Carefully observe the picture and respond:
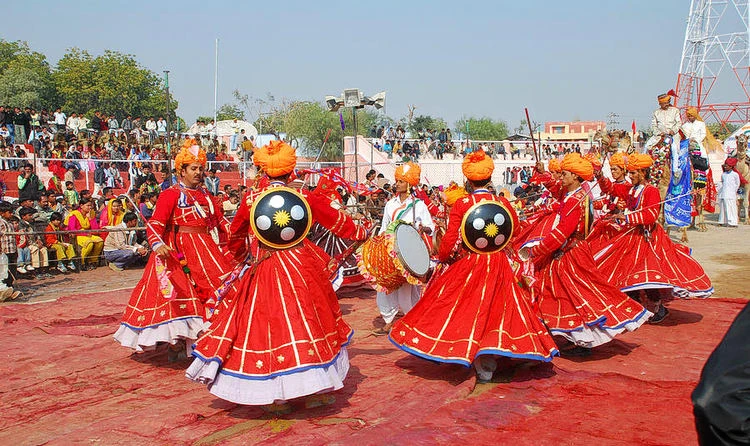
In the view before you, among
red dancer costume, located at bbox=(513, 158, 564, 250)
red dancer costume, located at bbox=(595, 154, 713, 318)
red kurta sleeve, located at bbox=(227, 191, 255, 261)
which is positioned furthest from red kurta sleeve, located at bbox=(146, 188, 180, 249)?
red dancer costume, located at bbox=(595, 154, 713, 318)

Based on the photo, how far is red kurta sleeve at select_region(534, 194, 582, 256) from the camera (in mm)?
6617

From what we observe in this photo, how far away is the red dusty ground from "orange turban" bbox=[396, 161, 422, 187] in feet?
6.09

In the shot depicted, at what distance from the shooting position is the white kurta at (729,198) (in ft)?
63.2

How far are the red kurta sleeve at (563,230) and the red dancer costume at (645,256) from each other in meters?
1.65

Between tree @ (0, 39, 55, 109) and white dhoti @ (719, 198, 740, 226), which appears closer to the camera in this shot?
white dhoti @ (719, 198, 740, 226)

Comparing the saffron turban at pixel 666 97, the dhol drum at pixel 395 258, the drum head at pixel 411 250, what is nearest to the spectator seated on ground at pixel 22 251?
the dhol drum at pixel 395 258

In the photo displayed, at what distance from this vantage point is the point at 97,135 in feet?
77.7

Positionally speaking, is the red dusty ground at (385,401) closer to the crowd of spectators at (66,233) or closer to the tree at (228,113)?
the crowd of spectators at (66,233)

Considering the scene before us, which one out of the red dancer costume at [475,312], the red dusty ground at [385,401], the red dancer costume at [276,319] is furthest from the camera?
the red dancer costume at [475,312]

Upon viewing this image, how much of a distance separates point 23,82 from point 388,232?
53.3 m

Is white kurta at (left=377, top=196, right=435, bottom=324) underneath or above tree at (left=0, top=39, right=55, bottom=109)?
underneath

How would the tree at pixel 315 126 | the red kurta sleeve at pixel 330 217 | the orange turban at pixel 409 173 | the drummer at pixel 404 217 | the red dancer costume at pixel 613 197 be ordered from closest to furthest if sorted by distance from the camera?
the red kurta sleeve at pixel 330 217 < the drummer at pixel 404 217 < the orange turban at pixel 409 173 < the red dancer costume at pixel 613 197 < the tree at pixel 315 126

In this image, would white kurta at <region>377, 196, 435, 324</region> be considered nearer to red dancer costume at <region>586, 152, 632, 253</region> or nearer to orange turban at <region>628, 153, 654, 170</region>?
red dancer costume at <region>586, 152, 632, 253</region>

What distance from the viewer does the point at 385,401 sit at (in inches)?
220
